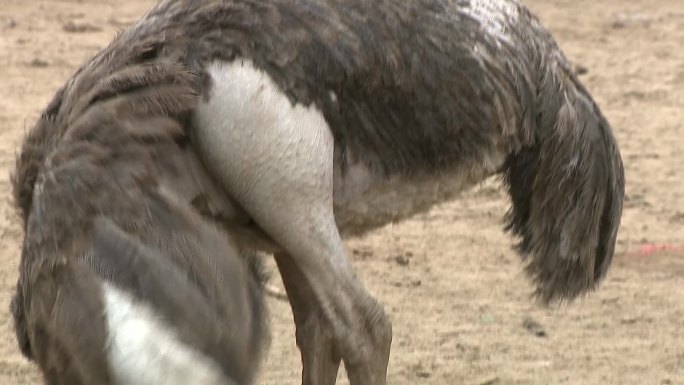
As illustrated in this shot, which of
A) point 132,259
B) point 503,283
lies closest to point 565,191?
point 132,259

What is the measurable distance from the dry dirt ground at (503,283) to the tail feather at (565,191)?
903 millimetres

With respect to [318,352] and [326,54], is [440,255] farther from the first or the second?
[326,54]

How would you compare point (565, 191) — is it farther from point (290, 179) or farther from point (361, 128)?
point (290, 179)

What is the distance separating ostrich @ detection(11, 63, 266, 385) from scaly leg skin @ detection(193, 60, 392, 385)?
0.21 ft

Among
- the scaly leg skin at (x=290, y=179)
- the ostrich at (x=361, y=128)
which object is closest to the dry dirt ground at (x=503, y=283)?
the ostrich at (x=361, y=128)

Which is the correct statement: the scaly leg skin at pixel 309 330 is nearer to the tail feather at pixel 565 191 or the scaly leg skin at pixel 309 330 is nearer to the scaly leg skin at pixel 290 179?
the scaly leg skin at pixel 290 179

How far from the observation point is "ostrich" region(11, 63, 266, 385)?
2379 mm

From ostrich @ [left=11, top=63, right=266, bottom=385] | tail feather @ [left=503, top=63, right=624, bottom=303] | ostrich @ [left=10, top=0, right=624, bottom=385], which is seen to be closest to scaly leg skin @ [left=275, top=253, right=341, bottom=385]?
ostrich @ [left=10, top=0, right=624, bottom=385]

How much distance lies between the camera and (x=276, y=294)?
180 inches

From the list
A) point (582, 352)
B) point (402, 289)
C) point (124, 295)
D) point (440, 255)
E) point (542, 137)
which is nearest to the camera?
point (124, 295)

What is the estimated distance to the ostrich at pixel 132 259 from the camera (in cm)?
238

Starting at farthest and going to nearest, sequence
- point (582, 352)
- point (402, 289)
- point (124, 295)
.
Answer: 1. point (402, 289)
2. point (582, 352)
3. point (124, 295)

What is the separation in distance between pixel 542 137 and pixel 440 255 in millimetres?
2175

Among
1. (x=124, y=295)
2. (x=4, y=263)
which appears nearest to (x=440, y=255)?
(x=4, y=263)
